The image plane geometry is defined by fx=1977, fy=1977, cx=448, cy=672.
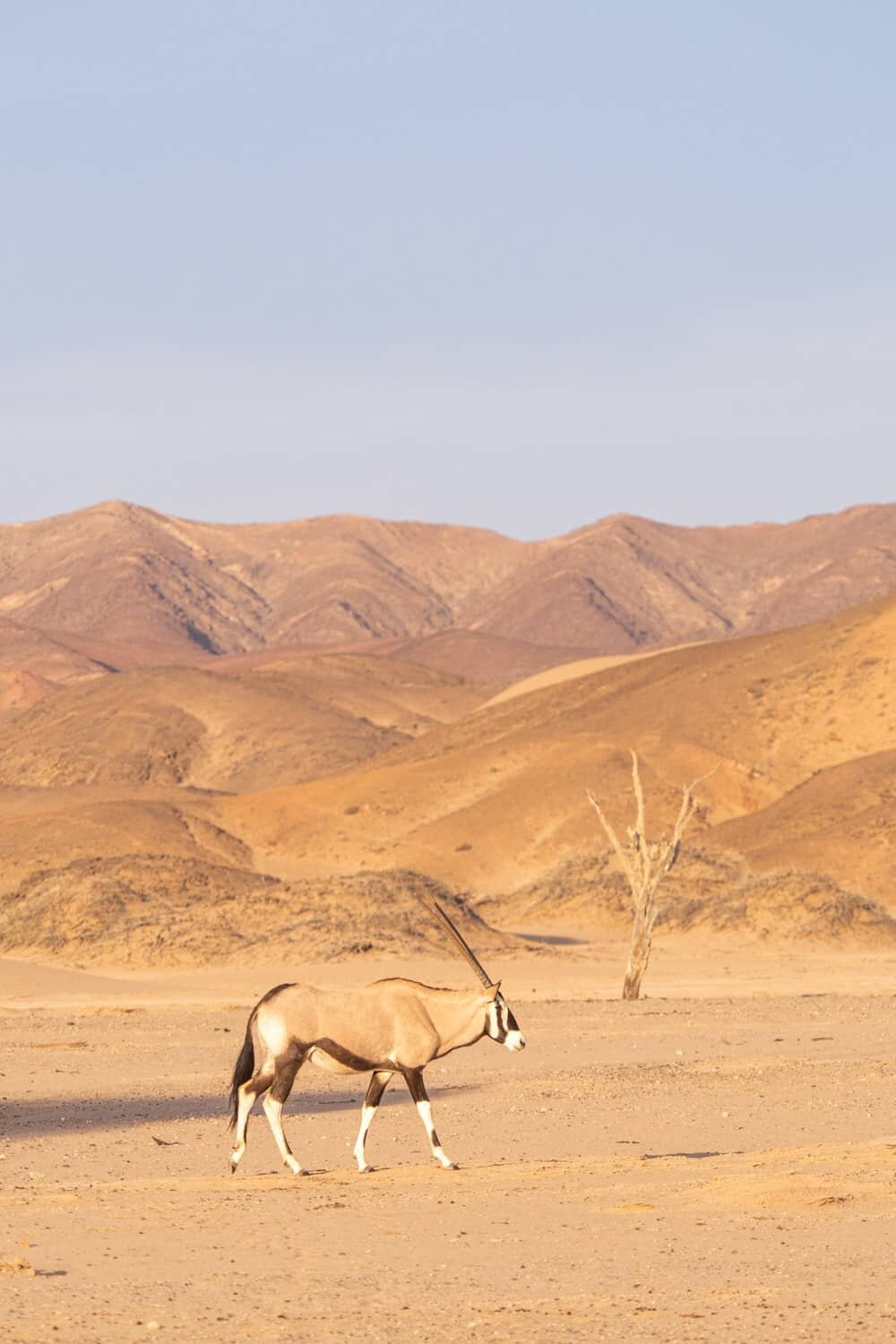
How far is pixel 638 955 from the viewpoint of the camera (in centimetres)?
3000

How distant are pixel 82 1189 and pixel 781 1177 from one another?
4476mm

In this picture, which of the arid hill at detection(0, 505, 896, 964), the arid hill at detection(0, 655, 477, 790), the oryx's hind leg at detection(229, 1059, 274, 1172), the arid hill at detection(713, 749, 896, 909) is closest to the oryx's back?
the oryx's hind leg at detection(229, 1059, 274, 1172)

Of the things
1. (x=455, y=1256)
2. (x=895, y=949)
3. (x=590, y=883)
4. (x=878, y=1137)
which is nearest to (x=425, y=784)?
(x=590, y=883)

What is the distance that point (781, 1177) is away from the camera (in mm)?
12438

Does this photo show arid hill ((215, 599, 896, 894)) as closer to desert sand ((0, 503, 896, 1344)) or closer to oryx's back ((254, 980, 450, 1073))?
desert sand ((0, 503, 896, 1344))

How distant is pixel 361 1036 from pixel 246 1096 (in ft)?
2.90

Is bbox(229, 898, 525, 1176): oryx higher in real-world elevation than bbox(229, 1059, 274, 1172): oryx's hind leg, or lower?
higher

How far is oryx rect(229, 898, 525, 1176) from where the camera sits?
13.1 m

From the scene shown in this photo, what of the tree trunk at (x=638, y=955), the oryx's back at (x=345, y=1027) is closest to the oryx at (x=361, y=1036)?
the oryx's back at (x=345, y=1027)

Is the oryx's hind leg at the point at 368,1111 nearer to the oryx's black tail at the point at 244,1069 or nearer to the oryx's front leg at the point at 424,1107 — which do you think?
the oryx's front leg at the point at 424,1107

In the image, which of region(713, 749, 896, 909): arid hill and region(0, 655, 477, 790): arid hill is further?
region(0, 655, 477, 790): arid hill

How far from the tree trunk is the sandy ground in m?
5.27

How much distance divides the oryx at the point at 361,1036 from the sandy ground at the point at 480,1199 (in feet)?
1.71

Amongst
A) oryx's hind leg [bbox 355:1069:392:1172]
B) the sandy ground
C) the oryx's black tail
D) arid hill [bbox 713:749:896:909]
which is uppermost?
arid hill [bbox 713:749:896:909]
